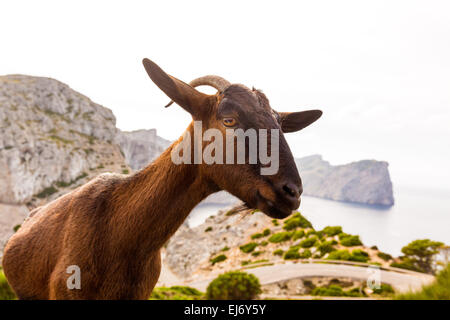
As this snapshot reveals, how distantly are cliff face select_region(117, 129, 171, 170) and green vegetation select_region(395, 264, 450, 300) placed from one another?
435 feet

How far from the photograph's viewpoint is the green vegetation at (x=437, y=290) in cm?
919

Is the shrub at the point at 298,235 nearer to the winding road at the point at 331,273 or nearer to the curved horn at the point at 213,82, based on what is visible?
the winding road at the point at 331,273

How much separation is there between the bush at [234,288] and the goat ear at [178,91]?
50.8ft

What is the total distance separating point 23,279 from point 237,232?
5083 centimetres

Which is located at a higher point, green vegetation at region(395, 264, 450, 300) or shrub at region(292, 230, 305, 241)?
green vegetation at region(395, 264, 450, 300)

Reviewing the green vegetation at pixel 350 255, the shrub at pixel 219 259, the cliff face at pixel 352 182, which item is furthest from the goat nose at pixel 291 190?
the cliff face at pixel 352 182

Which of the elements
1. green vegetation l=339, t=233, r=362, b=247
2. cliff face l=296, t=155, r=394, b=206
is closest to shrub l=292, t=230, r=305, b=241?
green vegetation l=339, t=233, r=362, b=247

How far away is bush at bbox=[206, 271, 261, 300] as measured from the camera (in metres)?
15.4

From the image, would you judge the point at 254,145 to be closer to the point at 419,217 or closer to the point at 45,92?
the point at 419,217

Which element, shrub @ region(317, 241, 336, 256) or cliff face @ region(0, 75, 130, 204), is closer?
shrub @ region(317, 241, 336, 256)

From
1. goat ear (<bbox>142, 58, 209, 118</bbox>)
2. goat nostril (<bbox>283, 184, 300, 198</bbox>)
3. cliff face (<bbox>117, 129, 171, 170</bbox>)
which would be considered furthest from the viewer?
cliff face (<bbox>117, 129, 171, 170</bbox>)

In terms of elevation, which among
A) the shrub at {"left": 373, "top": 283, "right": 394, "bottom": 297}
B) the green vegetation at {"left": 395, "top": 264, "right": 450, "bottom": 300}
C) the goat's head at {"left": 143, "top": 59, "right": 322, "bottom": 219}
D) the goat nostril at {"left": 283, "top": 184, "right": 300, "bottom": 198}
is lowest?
the shrub at {"left": 373, "top": 283, "right": 394, "bottom": 297}

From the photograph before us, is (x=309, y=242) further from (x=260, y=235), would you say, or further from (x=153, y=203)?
(x=153, y=203)

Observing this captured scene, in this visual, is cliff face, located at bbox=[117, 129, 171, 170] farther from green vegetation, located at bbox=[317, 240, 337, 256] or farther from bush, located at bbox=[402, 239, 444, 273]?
bush, located at bbox=[402, 239, 444, 273]
